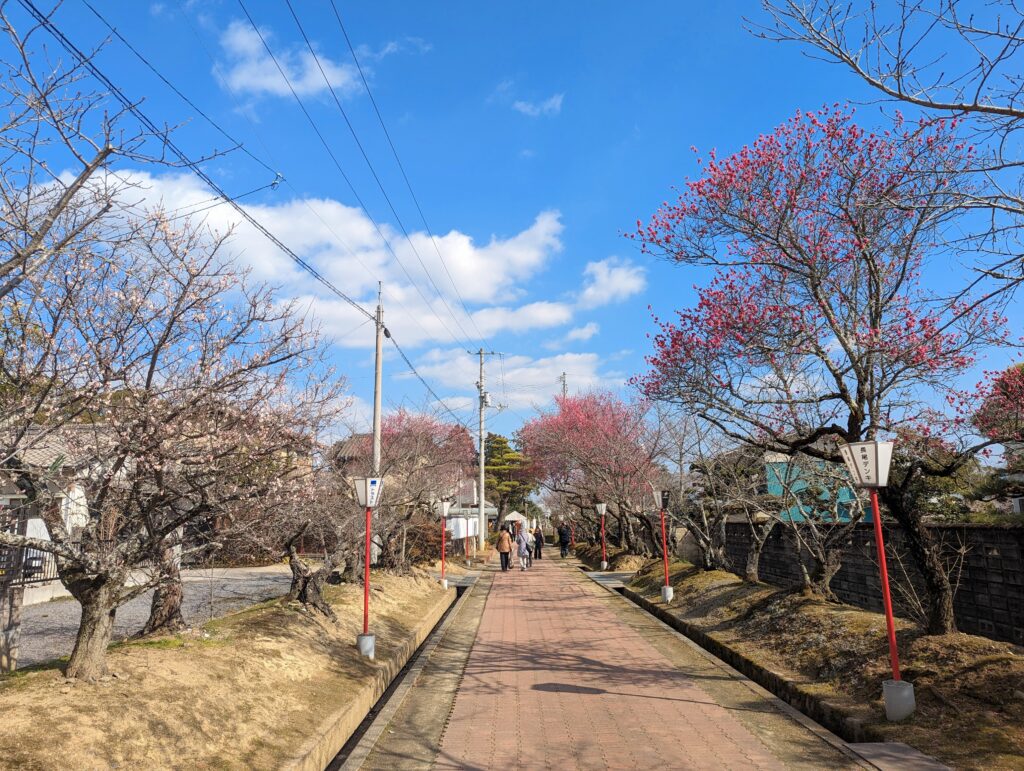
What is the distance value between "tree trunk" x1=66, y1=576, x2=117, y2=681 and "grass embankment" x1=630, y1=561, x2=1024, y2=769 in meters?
6.62

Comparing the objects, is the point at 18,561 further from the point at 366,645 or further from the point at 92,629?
the point at 366,645

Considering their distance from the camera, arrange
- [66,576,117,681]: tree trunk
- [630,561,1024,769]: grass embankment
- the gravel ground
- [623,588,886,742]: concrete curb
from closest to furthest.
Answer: [630,561,1024,769]: grass embankment, [66,576,117,681]: tree trunk, [623,588,886,742]: concrete curb, the gravel ground

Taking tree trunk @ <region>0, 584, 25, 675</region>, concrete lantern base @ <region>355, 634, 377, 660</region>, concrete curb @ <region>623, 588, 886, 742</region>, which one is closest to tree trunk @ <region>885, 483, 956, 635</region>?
concrete curb @ <region>623, 588, 886, 742</region>

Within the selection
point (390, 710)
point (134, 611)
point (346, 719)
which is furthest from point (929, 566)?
point (134, 611)

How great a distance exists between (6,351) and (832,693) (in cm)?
819

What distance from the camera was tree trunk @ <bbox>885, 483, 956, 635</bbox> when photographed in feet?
24.3

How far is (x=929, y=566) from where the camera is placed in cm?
752

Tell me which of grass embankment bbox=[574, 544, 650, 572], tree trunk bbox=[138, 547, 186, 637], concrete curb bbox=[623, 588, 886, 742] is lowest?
grass embankment bbox=[574, 544, 650, 572]

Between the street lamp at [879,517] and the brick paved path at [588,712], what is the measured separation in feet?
2.53

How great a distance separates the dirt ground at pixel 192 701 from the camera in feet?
15.2

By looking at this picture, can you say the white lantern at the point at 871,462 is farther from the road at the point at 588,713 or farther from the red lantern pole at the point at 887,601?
the road at the point at 588,713

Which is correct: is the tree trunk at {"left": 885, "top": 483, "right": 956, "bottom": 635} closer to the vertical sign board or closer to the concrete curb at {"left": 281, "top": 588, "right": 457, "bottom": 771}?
the concrete curb at {"left": 281, "top": 588, "right": 457, "bottom": 771}

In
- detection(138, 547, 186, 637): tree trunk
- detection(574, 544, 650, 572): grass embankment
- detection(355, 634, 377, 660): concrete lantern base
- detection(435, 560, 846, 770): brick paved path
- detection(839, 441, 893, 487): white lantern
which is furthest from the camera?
detection(574, 544, 650, 572): grass embankment

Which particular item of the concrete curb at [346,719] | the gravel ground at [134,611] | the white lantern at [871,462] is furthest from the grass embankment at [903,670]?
the gravel ground at [134,611]
